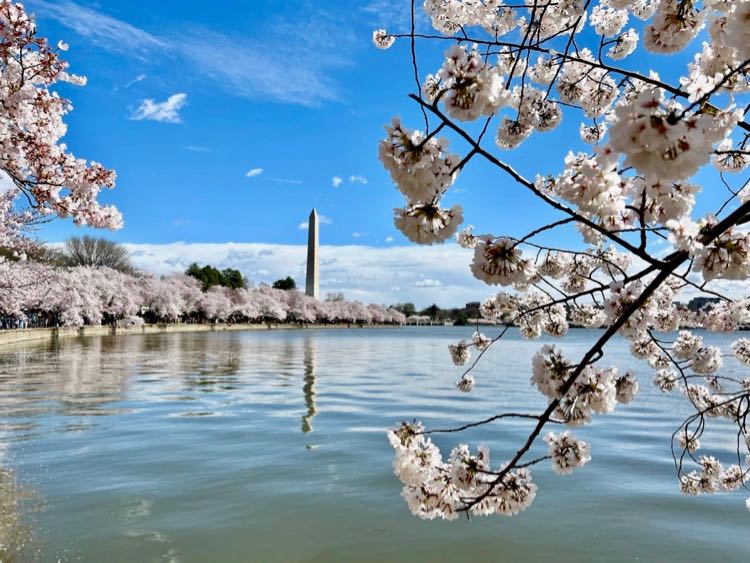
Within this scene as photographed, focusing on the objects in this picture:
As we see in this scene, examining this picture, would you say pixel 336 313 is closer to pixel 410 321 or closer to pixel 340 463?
pixel 410 321

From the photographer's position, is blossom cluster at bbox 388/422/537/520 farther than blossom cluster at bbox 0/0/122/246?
No

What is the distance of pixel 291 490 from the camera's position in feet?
21.3

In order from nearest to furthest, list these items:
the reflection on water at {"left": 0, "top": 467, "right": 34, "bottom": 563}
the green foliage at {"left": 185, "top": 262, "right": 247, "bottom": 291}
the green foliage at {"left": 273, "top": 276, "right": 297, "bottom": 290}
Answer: the reflection on water at {"left": 0, "top": 467, "right": 34, "bottom": 563} < the green foliage at {"left": 185, "top": 262, "right": 247, "bottom": 291} < the green foliage at {"left": 273, "top": 276, "right": 297, "bottom": 290}

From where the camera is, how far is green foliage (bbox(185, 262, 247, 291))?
93375 mm

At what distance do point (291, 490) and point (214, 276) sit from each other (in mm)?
93399

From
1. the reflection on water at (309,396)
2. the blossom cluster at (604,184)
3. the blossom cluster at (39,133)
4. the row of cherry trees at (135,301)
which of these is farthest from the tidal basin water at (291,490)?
the row of cherry trees at (135,301)

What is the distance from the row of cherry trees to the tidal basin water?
77.9 feet

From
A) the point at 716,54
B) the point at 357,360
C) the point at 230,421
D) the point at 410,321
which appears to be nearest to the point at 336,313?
the point at 410,321

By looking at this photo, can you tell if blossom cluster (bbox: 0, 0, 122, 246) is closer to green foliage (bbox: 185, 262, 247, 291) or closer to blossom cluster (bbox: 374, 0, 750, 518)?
blossom cluster (bbox: 374, 0, 750, 518)

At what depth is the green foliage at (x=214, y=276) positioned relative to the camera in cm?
9338

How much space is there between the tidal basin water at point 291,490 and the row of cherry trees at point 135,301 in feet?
77.9

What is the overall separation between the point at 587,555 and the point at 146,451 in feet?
19.2

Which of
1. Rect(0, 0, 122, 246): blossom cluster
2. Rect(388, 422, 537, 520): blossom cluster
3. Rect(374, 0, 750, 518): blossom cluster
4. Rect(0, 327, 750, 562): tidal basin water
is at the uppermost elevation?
Rect(0, 0, 122, 246): blossom cluster

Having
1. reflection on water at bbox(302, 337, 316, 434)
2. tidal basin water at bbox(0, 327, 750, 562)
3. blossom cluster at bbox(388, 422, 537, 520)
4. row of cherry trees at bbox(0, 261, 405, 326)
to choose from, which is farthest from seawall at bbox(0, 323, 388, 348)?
blossom cluster at bbox(388, 422, 537, 520)
